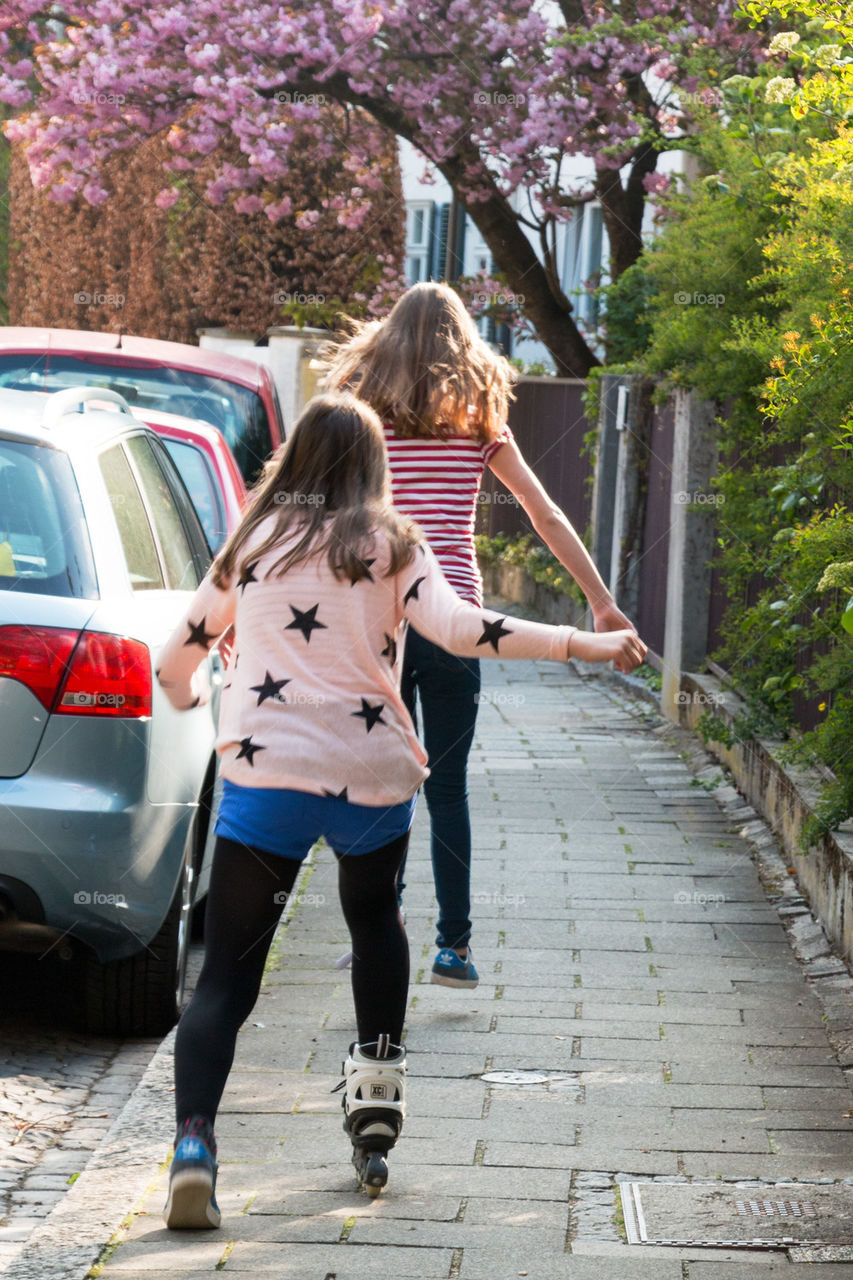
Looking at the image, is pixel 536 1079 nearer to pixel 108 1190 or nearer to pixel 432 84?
pixel 108 1190

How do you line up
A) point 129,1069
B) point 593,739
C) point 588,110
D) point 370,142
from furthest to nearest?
1. point 370,142
2. point 588,110
3. point 593,739
4. point 129,1069

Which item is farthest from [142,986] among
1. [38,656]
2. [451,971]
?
[38,656]

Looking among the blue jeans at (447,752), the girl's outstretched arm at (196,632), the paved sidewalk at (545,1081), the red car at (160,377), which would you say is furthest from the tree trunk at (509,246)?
the girl's outstretched arm at (196,632)

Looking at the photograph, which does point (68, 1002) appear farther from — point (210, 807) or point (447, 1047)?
point (447, 1047)

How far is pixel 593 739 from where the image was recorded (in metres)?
10.1

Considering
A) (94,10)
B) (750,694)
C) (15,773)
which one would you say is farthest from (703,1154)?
(94,10)

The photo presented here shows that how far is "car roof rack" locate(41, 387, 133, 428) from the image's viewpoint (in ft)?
15.9

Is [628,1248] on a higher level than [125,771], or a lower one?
lower

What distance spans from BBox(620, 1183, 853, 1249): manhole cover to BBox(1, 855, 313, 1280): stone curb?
3.24 feet

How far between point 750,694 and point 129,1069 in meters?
4.00

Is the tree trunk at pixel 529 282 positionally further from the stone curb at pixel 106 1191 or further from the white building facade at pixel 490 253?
the stone curb at pixel 106 1191

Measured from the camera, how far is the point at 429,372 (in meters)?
4.66

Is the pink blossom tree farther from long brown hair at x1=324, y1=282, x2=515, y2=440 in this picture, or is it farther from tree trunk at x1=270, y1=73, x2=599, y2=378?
long brown hair at x1=324, y1=282, x2=515, y2=440

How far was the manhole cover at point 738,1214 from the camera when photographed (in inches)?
131
